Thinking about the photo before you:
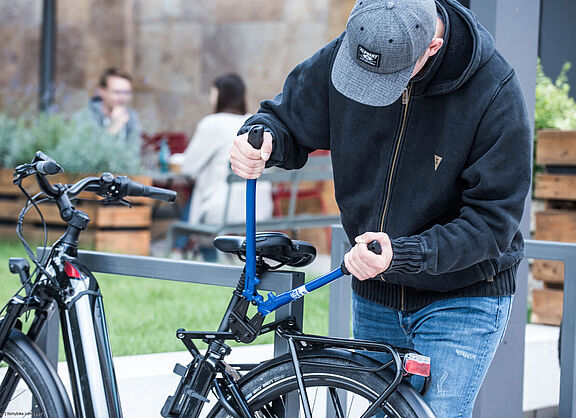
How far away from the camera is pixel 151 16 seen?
12.3 metres

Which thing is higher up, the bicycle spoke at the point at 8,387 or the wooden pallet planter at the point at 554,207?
the wooden pallet planter at the point at 554,207

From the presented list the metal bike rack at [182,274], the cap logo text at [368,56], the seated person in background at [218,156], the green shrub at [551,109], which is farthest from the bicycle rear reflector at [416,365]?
the seated person in background at [218,156]

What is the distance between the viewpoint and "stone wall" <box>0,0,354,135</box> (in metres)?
11.2

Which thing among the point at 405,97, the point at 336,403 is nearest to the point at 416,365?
the point at 336,403

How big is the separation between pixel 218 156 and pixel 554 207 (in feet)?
8.85

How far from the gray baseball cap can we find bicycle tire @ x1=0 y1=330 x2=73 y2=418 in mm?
1204

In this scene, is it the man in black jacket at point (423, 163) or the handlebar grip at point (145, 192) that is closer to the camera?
the man in black jacket at point (423, 163)

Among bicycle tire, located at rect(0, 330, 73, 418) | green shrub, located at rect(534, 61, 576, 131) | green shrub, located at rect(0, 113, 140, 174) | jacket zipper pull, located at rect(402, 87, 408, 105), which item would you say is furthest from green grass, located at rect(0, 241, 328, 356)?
jacket zipper pull, located at rect(402, 87, 408, 105)

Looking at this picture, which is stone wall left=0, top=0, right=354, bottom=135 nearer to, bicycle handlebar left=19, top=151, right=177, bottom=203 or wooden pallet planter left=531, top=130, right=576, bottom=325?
wooden pallet planter left=531, top=130, right=576, bottom=325

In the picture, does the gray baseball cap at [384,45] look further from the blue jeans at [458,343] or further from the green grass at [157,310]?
the green grass at [157,310]

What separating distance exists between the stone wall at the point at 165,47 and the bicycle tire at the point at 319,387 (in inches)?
360

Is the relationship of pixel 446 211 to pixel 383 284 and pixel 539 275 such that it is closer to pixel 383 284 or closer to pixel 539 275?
pixel 383 284

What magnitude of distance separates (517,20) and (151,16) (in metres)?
10.00

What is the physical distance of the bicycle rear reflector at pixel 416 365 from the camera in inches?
72.9
